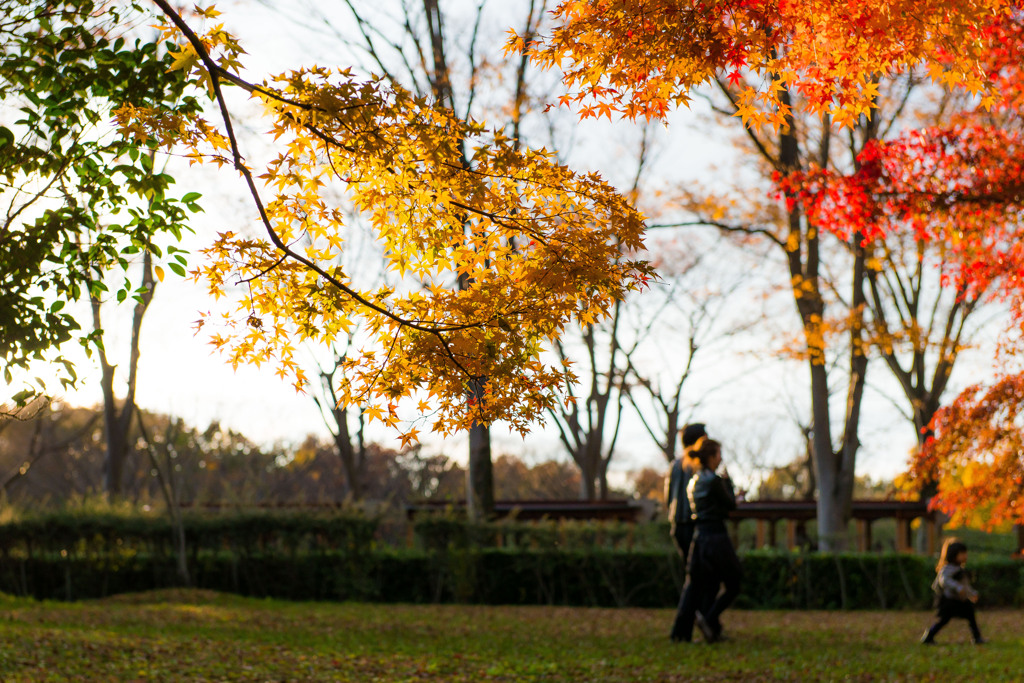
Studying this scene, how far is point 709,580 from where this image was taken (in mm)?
7500

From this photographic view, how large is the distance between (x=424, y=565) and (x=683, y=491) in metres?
5.23

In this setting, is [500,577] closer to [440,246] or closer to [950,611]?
[950,611]

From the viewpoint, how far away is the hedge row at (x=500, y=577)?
11.9 metres

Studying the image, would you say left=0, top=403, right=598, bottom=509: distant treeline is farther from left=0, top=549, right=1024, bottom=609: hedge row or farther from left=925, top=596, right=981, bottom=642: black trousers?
left=925, top=596, right=981, bottom=642: black trousers

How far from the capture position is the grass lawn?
6.15 metres

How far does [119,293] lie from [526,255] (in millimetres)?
2092

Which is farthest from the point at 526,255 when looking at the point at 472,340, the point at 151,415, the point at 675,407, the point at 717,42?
the point at 151,415

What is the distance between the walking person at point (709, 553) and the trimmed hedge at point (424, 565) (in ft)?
14.0

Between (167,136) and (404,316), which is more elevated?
(167,136)

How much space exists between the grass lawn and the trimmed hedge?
47.2 inches

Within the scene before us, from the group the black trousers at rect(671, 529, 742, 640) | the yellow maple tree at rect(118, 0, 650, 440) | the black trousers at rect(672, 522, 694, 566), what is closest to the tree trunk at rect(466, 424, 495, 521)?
the black trousers at rect(672, 522, 694, 566)

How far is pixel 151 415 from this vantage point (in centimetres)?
3538

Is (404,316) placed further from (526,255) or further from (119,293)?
(119,293)

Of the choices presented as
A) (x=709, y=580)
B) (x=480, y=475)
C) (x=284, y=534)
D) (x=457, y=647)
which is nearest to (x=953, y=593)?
(x=709, y=580)
